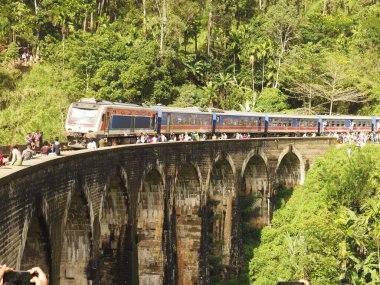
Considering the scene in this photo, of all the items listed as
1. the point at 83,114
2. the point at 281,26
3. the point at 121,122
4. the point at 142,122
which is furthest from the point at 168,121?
the point at 281,26

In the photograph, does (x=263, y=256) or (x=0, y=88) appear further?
(x=0, y=88)

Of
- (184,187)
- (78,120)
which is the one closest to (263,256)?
(184,187)

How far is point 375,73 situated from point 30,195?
60.2 meters

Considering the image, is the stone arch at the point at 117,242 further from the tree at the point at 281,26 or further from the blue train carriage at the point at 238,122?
the tree at the point at 281,26

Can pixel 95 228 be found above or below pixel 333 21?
below

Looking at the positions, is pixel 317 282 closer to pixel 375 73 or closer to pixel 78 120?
pixel 78 120

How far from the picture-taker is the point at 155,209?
29.8 metres

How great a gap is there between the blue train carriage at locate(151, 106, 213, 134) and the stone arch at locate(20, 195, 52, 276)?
22381 mm

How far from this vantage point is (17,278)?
4.62 m

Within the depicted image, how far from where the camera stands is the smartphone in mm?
4602

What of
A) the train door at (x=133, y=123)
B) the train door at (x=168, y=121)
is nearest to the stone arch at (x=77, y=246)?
the train door at (x=133, y=123)

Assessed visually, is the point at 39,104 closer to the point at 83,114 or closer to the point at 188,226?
the point at 83,114

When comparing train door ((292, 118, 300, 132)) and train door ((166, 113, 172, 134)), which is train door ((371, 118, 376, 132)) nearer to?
train door ((292, 118, 300, 132))

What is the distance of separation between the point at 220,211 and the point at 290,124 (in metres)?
16.3
